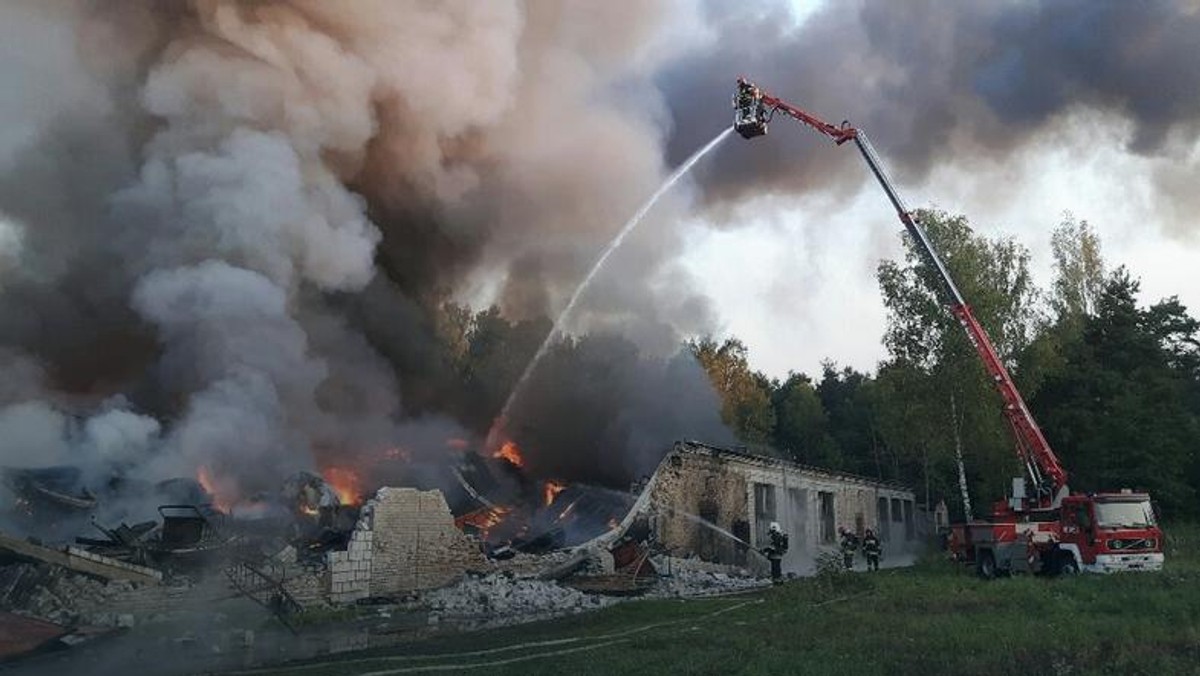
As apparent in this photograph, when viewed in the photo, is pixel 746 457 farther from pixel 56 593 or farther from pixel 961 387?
pixel 56 593

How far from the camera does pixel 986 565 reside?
768 inches

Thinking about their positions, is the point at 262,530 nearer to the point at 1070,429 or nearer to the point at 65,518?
the point at 65,518

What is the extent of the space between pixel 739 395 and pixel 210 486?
38546 mm

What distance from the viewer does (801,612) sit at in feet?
45.8

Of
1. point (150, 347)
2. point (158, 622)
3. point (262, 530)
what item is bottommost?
point (158, 622)

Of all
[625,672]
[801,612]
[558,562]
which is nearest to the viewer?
[625,672]

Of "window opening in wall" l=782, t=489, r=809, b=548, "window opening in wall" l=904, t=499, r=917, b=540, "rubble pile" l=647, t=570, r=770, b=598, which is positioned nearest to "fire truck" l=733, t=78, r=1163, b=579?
"rubble pile" l=647, t=570, r=770, b=598

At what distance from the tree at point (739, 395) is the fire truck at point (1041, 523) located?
102ft

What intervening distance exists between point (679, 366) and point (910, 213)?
2201 cm

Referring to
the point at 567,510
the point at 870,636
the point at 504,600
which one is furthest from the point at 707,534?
the point at 870,636

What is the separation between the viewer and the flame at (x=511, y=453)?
36.2 m

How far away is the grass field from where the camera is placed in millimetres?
8844

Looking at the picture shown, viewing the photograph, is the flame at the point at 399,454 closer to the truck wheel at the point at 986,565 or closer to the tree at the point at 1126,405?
the truck wheel at the point at 986,565

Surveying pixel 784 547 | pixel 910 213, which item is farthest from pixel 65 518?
pixel 910 213
